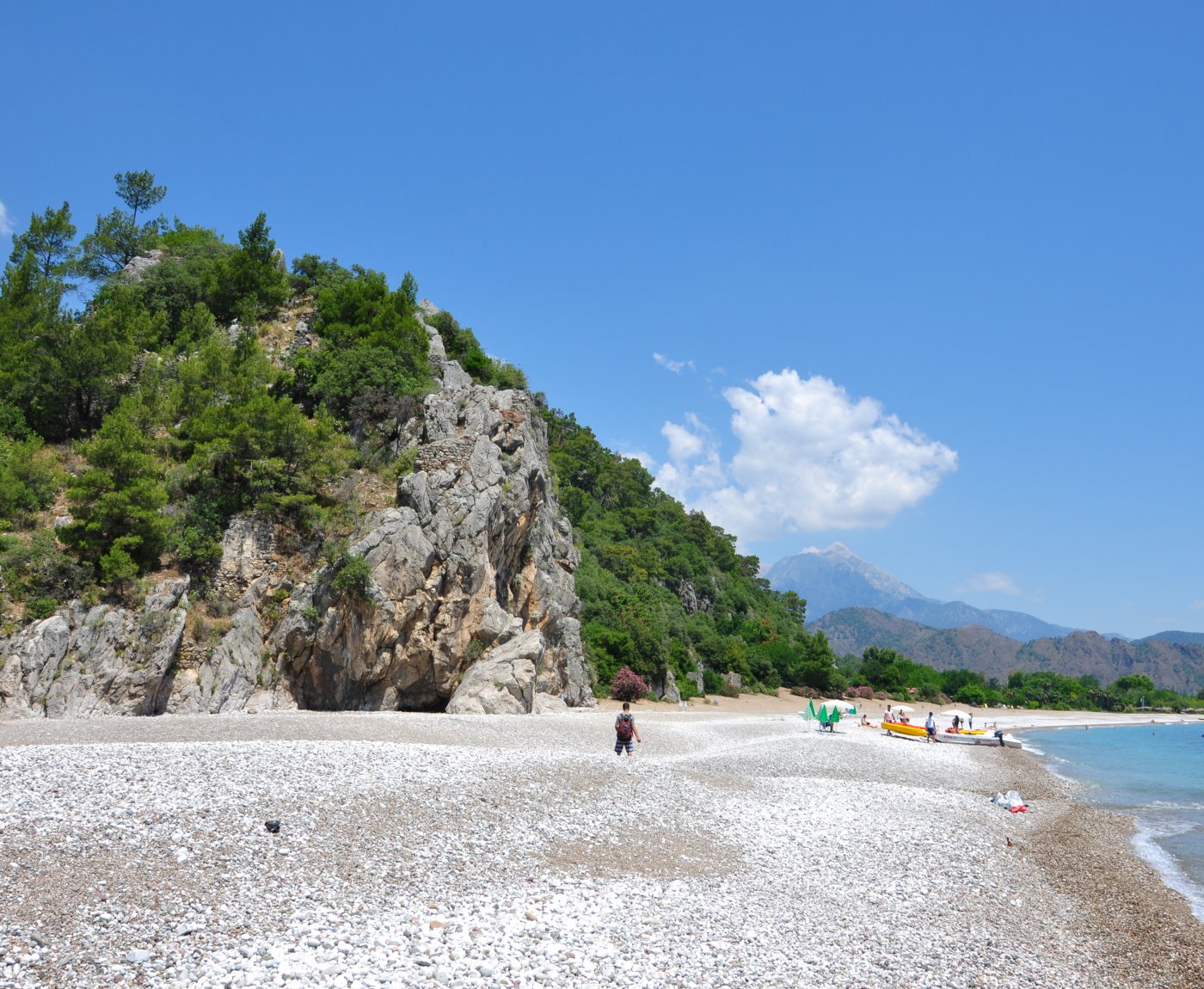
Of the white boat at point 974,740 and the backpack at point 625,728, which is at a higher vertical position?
the backpack at point 625,728

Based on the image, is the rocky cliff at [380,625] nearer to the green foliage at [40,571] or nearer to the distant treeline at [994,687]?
the green foliage at [40,571]

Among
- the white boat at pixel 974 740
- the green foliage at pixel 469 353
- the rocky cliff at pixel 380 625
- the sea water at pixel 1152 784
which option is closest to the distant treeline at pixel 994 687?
the sea water at pixel 1152 784

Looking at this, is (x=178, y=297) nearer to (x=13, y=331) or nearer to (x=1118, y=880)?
(x=13, y=331)

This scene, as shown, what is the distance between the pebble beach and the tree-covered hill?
29.9ft

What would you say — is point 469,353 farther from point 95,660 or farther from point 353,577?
point 95,660

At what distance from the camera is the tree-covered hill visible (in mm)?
26250

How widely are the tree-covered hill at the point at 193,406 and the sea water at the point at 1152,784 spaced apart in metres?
26.7

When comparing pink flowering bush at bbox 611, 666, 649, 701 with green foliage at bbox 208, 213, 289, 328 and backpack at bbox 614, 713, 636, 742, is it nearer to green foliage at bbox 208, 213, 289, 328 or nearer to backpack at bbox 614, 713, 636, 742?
backpack at bbox 614, 713, 636, 742

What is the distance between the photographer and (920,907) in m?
11.5

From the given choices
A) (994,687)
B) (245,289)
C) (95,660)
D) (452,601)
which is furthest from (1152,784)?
(994,687)

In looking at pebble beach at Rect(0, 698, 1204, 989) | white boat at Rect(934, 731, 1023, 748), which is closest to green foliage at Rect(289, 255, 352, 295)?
pebble beach at Rect(0, 698, 1204, 989)

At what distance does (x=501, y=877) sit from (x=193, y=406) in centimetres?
3126

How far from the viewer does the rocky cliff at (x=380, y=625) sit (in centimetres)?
2327

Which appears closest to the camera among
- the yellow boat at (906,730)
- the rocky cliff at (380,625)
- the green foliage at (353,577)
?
the rocky cliff at (380,625)
